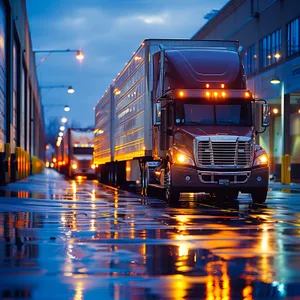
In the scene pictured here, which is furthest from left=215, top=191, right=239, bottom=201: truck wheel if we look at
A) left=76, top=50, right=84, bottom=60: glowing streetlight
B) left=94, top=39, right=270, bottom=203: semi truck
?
left=76, top=50, right=84, bottom=60: glowing streetlight

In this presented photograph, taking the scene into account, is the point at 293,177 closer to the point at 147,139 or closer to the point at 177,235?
the point at 147,139

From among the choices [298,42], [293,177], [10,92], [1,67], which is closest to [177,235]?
[1,67]

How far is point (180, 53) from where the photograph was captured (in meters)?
25.8

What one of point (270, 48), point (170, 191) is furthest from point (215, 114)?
point (270, 48)

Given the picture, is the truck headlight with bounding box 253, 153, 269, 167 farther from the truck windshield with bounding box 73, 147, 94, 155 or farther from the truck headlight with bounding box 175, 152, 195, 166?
the truck windshield with bounding box 73, 147, 94, 155

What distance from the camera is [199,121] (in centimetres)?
2434

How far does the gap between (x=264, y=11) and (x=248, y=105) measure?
4106 cm

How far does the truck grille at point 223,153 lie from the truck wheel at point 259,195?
1.08 m

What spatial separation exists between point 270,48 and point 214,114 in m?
40.2

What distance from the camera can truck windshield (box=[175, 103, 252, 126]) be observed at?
24344 millimetres

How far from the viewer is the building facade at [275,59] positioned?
58.1 metres

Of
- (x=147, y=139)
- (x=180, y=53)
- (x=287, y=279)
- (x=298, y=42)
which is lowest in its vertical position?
(x=287, y=279)

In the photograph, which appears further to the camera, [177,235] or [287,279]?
[177,235]

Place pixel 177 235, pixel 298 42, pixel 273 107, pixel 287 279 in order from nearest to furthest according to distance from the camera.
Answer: pixel 287 279 → pixel 177 235 → pixel 298 42 → pixel 273 107
